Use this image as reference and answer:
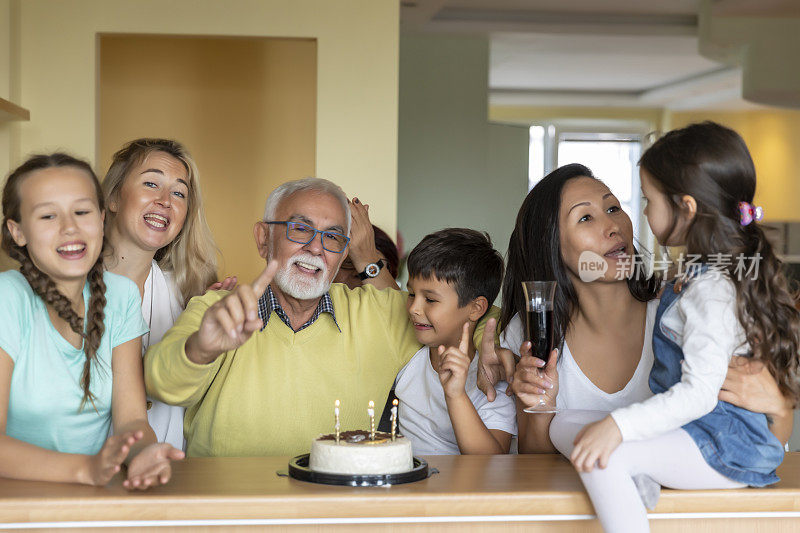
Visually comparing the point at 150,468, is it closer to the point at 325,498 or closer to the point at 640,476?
the point at 325,498

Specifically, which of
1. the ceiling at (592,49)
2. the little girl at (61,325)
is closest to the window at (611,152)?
the ceiling at (592,49)

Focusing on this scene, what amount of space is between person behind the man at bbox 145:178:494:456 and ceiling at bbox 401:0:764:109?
3.44 m

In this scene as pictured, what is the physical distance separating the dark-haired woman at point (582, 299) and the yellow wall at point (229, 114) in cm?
263

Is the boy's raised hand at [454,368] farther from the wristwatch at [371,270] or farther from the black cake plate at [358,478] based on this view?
the wristwatch at [371,270]

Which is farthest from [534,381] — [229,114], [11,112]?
[229,114]

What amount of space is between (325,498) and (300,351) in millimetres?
915

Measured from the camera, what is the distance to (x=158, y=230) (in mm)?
2609

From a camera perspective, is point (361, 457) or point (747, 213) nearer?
point (361, 457)

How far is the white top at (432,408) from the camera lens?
2.27 m

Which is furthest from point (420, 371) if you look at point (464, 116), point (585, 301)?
point (464, 116)

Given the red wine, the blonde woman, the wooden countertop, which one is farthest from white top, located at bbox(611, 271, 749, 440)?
the blonde woman

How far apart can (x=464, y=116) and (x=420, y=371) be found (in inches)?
172

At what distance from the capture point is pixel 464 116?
654cm

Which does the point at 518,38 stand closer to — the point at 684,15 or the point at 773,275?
the point at 684,15
